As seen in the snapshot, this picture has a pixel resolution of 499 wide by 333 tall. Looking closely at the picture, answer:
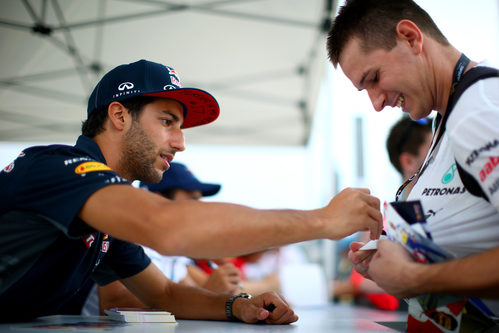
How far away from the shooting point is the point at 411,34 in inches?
51.0

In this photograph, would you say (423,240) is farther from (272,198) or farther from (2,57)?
(272,198)

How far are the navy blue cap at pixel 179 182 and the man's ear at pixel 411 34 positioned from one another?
1776mm

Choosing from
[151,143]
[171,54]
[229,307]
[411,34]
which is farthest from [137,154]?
[171,54]

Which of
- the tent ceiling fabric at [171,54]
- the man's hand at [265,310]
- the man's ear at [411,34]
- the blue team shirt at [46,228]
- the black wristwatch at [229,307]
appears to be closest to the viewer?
the blue team shirt at [46,228]

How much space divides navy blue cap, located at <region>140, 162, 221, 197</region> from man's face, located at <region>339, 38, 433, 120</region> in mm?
1634

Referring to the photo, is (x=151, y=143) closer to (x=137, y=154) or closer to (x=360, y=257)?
(x=137, y=154)

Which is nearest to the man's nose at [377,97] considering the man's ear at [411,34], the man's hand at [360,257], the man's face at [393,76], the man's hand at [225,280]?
the man's face at [393,76]

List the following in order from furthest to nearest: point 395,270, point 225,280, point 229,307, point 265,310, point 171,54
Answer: point 171,54 → point 225,280 → point 229,307 → point 265,310 → point 395,270

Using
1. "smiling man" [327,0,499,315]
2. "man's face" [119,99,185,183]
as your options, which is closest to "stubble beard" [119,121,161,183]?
"man's face" [119,99,185,183]

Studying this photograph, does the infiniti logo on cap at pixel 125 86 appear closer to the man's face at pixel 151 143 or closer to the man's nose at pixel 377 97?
the man's face at pixel 151 143

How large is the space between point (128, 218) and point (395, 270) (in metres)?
0.64

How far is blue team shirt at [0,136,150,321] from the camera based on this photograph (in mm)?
1126

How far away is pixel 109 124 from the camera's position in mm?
1691

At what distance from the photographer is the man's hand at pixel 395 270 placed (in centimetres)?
101
